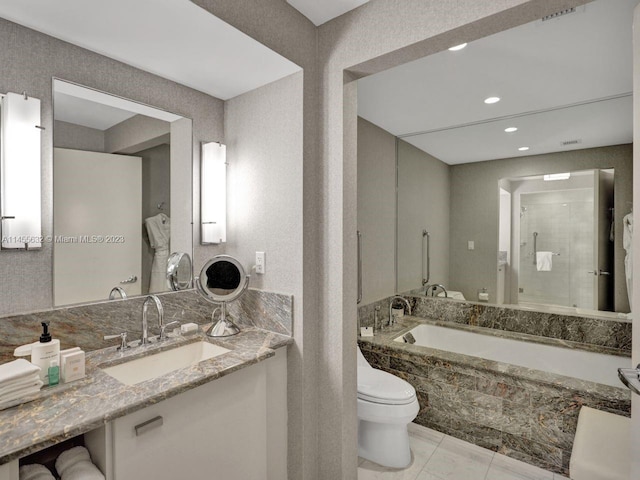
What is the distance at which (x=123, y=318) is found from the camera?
161 cm

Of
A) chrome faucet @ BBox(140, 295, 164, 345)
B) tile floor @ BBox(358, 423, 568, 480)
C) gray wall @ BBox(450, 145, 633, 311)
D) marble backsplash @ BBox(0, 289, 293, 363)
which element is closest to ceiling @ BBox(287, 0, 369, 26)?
marble backsplash @ BBox(0, 289, 293, 363)

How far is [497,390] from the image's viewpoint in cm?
218

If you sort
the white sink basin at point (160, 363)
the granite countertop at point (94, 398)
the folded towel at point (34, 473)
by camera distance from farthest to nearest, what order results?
the white sink basin at point (160, 363) → the folded towel at point (34, 473) → the granite countertop at point (94, 398)

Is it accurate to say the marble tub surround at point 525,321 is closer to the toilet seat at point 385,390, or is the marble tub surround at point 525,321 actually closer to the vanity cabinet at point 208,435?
the toilet seat at point 385,390

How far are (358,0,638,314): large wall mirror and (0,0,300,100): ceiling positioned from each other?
0.93 m

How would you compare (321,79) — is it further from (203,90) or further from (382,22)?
(203,90)

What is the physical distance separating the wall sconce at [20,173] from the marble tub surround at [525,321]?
2232mm

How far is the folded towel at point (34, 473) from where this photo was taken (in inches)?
38.9

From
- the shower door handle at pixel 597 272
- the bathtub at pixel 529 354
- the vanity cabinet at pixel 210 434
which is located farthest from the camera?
the shower door handle at pixel 597 272

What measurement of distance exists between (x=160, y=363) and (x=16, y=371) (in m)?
0.58

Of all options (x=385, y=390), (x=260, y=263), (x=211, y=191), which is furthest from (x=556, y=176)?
(x=211, y=191)

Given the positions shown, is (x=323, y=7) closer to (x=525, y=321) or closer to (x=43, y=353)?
(x=43, y=353)

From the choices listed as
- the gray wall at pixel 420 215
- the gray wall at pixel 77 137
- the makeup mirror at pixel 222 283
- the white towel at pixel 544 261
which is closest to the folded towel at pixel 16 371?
the makeup mirror at pixel 222 283

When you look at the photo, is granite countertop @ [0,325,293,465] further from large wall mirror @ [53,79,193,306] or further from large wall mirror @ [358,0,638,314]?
large wall mirror @ [358,0,638,314]
